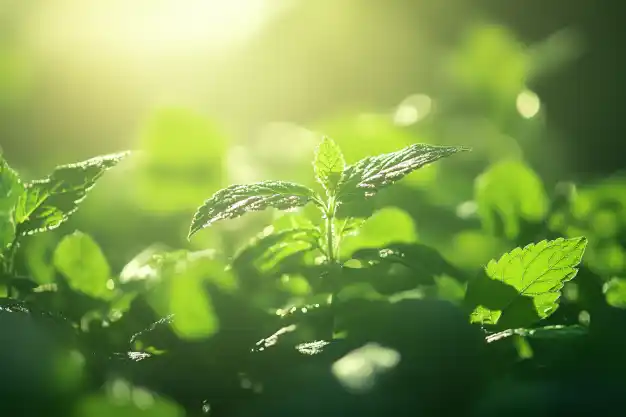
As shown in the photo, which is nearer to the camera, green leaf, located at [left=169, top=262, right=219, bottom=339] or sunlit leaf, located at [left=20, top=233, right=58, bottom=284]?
green leaf, located at [left=169, top=262, right=219, bottom=339]

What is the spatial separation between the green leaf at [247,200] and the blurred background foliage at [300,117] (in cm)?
8

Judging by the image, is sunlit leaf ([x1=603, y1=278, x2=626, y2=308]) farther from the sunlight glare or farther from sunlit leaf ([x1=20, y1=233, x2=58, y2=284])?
the sunlight glare

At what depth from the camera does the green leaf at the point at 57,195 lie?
67 centimetres

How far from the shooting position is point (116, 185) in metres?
1.02

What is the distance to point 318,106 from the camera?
2297 millimetres

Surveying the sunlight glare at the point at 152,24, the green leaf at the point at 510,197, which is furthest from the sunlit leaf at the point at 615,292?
the sunlight glare at the point at 152,24

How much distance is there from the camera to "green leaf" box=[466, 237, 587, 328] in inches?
24.0

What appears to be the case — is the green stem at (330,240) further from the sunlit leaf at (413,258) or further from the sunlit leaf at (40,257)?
the sunlit leaf at (40,257)

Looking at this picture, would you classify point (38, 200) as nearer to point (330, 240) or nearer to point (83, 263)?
point (83, 263)

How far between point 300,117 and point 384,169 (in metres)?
1.57

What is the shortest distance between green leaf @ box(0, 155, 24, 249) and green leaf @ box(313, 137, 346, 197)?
0.26 metres

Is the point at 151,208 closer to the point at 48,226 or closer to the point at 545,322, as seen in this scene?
the point at 48,226

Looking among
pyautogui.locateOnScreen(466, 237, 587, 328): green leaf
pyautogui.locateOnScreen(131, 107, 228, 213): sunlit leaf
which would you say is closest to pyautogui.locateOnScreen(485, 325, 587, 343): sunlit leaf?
pyautogui.locateOnScreen(466, 237, 587, 328): green leaf

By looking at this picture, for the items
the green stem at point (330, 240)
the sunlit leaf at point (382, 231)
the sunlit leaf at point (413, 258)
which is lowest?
Answer: the sunlit leaf at point (413, 258)
